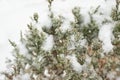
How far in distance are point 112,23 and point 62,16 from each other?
576 millimetres

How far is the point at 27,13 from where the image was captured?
3941 millimetres

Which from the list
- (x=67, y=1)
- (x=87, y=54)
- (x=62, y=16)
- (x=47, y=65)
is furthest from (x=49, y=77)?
(x=67, y=1)

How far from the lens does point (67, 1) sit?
13.1 feet

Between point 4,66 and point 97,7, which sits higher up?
point 97,7

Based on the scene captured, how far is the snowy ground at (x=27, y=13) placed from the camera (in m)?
3.67

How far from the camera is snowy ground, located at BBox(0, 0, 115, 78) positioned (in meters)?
3.67

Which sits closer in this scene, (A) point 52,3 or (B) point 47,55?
(B) point 47,55

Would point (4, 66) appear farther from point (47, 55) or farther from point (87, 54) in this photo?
point (87, 54)

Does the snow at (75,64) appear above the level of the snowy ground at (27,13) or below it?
below

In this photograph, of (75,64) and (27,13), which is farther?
(27,13)

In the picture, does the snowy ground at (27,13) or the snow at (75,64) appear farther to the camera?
the snowy ground at (27,13)

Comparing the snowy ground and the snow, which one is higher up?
the snowy ground

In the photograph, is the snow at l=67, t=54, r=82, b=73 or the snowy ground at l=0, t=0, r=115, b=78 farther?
the snowy ground at l=0, t=0, r=115, b=78

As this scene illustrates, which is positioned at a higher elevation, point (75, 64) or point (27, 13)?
point (27, 13)
